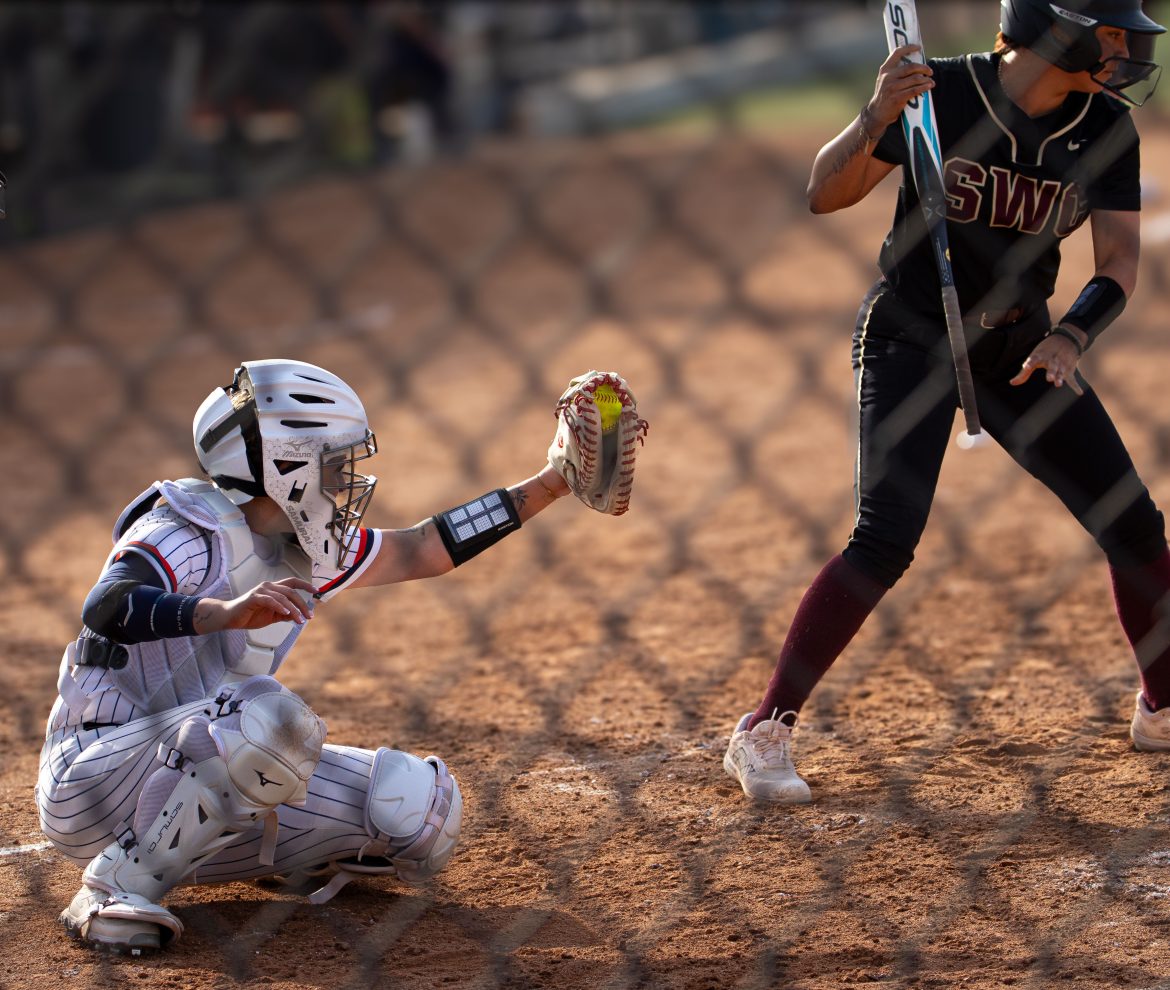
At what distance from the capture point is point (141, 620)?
228 centimetres

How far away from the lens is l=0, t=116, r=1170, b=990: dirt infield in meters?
2.37

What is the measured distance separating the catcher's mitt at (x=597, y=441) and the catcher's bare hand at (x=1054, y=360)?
671 millimetres

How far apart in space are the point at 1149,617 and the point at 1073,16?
1117 millimetres

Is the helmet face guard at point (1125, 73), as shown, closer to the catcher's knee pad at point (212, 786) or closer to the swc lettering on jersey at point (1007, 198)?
the swc lettering on jersey at point (1007, 198)

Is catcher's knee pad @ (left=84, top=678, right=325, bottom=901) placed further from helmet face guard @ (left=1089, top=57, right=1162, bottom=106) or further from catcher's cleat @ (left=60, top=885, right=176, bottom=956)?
helmet face guard @ (left=1089, top=57, right=1162, bottom=106)

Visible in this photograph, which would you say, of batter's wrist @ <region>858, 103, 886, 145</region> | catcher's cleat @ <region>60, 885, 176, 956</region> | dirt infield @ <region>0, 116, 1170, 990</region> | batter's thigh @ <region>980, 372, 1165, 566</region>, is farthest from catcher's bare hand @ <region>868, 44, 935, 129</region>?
catcher's cleat @ <region>60, 885, 176, 956</region>

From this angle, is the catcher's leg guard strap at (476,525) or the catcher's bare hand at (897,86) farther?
the catcher's leg guard strap at (476,525)

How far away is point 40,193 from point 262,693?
8.44 meters

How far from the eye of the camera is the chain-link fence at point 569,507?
245 cm

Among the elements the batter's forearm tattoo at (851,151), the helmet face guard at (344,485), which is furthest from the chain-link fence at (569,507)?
the batter's forearm tattoo at (851,151)

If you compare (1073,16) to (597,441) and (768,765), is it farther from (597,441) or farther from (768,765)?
(768,765)

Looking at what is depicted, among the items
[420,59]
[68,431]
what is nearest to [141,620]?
[68,431]

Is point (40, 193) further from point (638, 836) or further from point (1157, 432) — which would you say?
point (638, 836)

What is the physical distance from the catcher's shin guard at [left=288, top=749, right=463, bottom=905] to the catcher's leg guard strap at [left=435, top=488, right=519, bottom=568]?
38 centimetres
